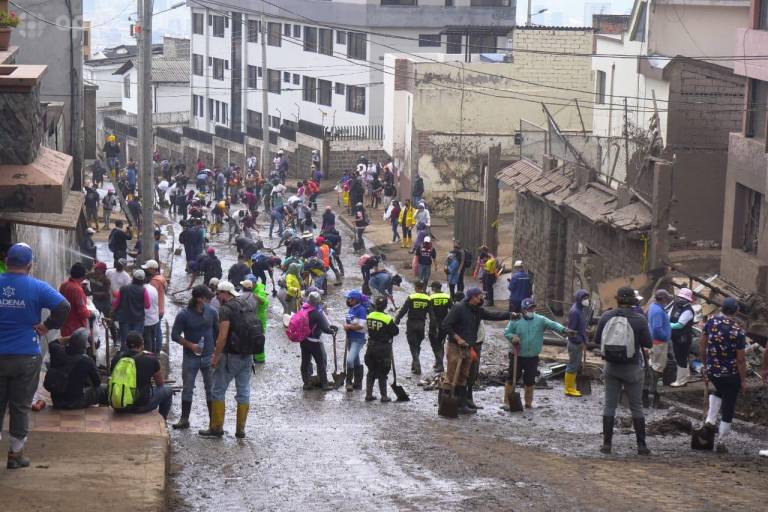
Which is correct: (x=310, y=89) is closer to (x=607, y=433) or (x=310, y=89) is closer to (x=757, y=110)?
(x=757, y=110)

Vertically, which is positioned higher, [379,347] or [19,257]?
[19,257]

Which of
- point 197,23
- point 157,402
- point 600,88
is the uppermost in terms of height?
point 197,23

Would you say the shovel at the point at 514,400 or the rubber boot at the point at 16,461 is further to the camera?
the shovel at the point at 514,400

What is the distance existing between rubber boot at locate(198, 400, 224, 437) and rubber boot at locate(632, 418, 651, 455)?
394 centimetres

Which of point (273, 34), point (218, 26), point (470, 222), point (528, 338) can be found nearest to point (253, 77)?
point (273, 34)

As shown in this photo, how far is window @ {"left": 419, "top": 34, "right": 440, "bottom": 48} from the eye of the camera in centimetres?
6544

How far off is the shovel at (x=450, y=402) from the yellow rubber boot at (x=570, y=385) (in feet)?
7.52

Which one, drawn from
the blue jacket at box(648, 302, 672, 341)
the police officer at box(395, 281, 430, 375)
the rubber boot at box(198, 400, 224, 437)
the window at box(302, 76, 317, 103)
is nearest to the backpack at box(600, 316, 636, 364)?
the rubber boot at box(198, 400, 224, 437)

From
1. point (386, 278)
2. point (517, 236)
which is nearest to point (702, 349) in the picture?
point (386, 278)

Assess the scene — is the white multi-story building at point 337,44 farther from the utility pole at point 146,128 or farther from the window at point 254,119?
the utility pole at point 146,128

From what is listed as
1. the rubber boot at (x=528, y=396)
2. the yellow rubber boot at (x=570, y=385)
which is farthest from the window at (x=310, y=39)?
the rubber boot at (x=528, y=396)

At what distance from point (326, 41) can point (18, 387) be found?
57.1 m

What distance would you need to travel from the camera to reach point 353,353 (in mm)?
16297

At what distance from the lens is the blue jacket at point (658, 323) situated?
632 inches
